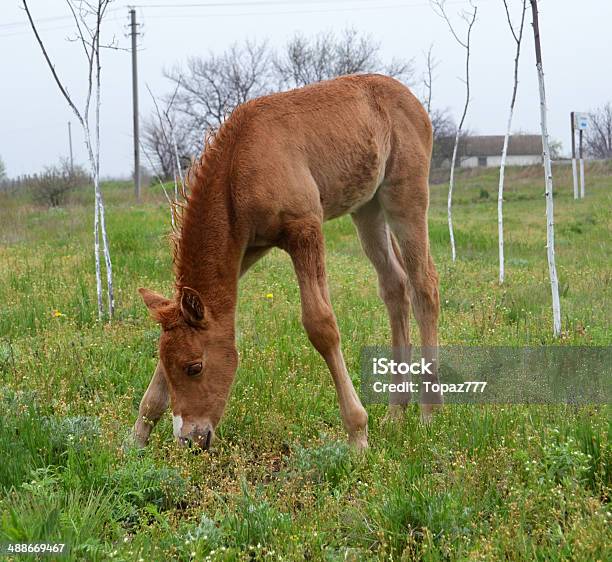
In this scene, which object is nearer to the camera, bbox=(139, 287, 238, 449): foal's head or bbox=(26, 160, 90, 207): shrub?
bbox=(139, 287, 238, 449): foal's head

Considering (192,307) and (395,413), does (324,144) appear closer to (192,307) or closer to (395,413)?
(192,307)

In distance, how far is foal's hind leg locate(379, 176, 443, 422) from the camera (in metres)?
4.81

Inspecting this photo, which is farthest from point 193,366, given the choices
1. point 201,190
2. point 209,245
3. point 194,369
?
point 201,190

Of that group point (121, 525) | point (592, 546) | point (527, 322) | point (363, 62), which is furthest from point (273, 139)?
point (363, 62)

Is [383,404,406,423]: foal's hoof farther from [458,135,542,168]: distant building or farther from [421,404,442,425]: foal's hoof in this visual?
[458,135,542,168]: distant building

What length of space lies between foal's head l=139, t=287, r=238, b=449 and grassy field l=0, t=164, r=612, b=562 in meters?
0.19

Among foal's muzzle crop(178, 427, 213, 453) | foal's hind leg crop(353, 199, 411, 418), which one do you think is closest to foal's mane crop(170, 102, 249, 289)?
foal's muzzle crop(178, 427, 213, 453)

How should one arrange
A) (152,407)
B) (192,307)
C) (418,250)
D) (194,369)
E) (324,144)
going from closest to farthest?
(192,307), (194,369), (152,407), (324,144), (418,250)

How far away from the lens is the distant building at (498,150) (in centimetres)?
7788

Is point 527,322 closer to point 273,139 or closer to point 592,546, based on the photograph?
point 273,139

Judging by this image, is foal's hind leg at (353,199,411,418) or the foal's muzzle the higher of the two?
foal's hind leg at (353,199,411,418)

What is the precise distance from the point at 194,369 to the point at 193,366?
0.02 m

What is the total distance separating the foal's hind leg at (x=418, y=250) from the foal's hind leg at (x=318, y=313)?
39.1 inches

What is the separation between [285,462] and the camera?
157 inches
